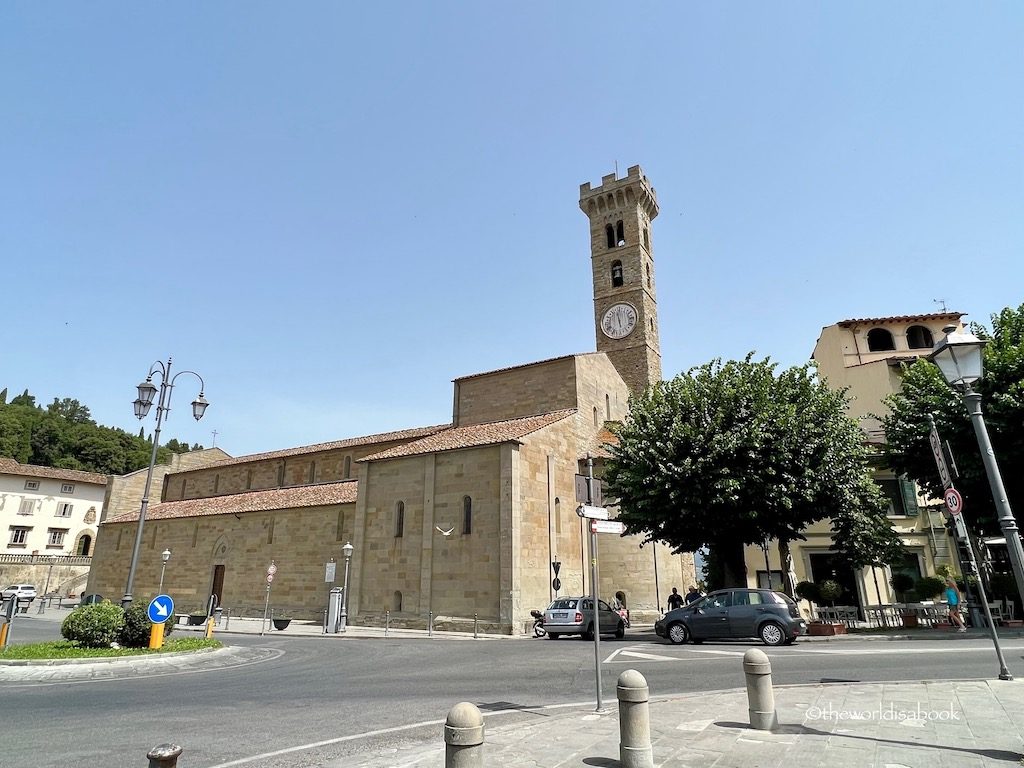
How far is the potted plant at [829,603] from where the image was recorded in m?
20.0

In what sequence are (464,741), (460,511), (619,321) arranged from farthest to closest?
(619,321) → (460,511) → (464,741)

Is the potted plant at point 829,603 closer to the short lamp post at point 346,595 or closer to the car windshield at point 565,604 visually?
the car windshield at point 565,604

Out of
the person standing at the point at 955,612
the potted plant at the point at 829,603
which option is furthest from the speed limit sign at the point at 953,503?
the person standing at the point at 955,612

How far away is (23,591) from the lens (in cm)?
4659

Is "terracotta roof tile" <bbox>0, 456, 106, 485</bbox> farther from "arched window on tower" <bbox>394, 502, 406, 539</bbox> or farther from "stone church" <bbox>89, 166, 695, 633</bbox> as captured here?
"arched window on tower" <bbox>394, 502, 406, 539</bbox>

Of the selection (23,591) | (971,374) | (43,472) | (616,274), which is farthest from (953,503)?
(43,472)

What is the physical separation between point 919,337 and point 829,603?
80.6 feet

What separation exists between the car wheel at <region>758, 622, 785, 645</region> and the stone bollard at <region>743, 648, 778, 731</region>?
11.3 meters

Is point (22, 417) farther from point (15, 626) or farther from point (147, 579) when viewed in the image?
point (15, 626)

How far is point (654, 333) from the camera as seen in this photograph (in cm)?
4144

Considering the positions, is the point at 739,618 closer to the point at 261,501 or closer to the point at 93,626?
Answer: the point at 93,626

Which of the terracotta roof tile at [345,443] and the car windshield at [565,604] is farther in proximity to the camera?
the terracotta roof tile at [345,443]

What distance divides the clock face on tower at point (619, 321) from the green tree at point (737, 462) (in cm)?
1769

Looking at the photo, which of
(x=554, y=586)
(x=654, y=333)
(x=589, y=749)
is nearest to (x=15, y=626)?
(x=554, y=586)
